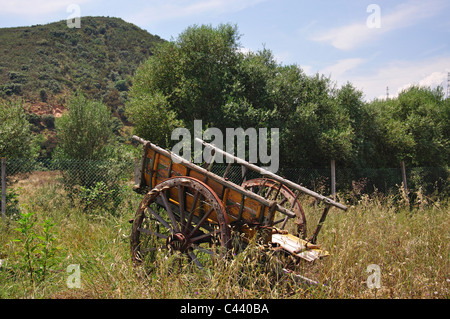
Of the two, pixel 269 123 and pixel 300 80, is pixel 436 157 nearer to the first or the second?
pixel 300 80

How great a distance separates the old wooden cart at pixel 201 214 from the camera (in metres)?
3.38

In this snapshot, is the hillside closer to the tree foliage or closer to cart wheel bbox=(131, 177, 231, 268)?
the tree foliage

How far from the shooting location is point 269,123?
386 inches

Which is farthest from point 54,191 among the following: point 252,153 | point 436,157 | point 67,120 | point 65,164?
point 436,157

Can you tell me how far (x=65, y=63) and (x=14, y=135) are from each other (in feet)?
101

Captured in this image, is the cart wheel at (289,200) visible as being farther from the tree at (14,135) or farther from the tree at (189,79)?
the tree at (14,135)

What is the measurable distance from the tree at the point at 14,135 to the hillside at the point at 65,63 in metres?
17.8

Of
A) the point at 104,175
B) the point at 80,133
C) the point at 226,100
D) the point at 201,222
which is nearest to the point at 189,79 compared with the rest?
the point at 226,100

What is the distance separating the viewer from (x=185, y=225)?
3.82 m

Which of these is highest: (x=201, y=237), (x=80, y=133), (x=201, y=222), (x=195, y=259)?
(x=80, y=133)

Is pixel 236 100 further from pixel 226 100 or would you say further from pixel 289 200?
pixel 289 200

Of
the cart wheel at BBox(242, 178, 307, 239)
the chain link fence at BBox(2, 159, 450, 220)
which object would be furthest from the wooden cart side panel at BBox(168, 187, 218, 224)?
the chain link fence at BBox(2, 159, 450, 220)

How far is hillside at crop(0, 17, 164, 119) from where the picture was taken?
29.5 metres

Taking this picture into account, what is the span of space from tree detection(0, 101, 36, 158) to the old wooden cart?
508 cm
